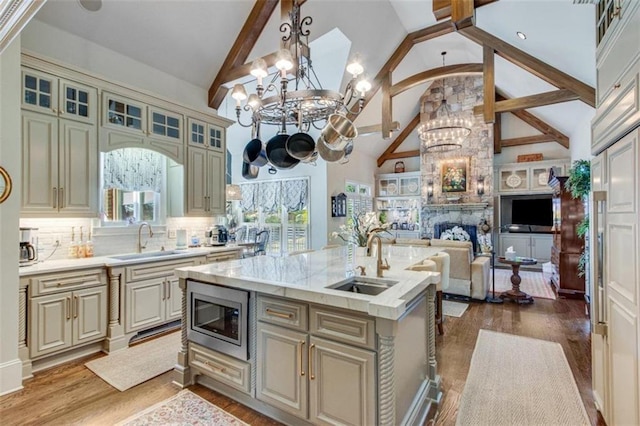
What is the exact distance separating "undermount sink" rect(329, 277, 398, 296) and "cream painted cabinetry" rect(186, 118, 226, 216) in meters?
3.10

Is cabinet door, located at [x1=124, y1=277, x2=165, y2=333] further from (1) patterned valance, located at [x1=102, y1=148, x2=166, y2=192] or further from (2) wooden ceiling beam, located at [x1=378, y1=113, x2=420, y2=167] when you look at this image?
(2) wooden ceiling beam, located at [x1=378, y1=113, x2=420, y2=167]

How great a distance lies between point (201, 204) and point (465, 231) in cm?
757

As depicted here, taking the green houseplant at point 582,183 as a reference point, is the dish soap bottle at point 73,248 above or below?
below

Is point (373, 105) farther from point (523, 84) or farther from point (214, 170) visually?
point (214, 170)

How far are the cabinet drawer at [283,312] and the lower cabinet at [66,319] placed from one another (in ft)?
7.12

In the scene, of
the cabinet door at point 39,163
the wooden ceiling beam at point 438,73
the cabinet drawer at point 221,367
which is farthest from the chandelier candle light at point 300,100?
the wooden ceiling beam at point 438,73

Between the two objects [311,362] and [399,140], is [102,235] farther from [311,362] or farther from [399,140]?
[399,140]

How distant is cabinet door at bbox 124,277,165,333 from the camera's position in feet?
11.3

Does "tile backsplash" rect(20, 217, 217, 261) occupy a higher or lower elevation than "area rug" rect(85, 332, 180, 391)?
higher

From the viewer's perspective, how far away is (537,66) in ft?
16.7

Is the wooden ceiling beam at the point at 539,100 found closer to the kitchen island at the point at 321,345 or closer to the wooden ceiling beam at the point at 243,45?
the wooden ceiling beam at the point at 243,45

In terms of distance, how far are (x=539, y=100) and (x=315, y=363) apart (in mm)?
5888

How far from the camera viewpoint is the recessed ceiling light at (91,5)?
11.0 feet

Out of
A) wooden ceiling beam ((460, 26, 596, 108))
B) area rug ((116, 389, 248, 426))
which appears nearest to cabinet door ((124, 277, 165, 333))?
area rug ((116, 389, 248, 426))
